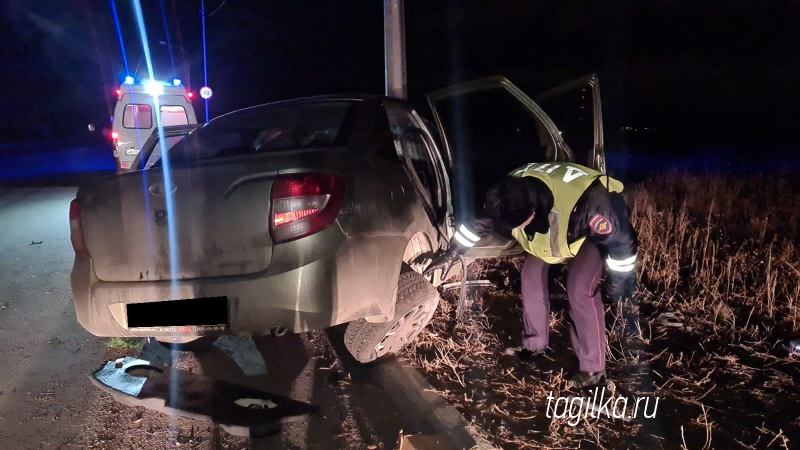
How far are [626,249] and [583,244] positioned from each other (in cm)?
22

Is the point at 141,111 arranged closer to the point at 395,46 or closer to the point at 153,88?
the point at 153,88

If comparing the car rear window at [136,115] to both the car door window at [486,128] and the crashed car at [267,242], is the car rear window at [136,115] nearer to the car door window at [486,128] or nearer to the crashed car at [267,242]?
the car door window at [486,128]

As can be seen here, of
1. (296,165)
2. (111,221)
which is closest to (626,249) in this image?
(296,165)

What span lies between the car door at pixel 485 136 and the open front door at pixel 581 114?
16cm

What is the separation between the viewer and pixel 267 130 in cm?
327

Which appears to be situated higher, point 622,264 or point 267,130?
point 267,130

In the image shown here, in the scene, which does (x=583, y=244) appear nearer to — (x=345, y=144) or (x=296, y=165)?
(x=345, y=144)

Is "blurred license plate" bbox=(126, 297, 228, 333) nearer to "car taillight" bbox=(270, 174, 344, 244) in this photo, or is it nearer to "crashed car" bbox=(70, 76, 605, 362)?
"crashed car" bbox=(70, 76, 605, 362)

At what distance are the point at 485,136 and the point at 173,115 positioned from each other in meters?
6.89

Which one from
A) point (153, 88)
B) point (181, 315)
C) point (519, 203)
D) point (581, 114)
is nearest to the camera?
point (181, 315)

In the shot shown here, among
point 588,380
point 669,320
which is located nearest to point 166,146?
point 588,380

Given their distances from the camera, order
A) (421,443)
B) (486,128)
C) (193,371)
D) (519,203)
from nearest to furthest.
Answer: (421,443) < (519,203) < (193,371) < (486,128)

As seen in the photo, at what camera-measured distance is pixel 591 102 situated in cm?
379

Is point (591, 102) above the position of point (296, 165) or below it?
above
